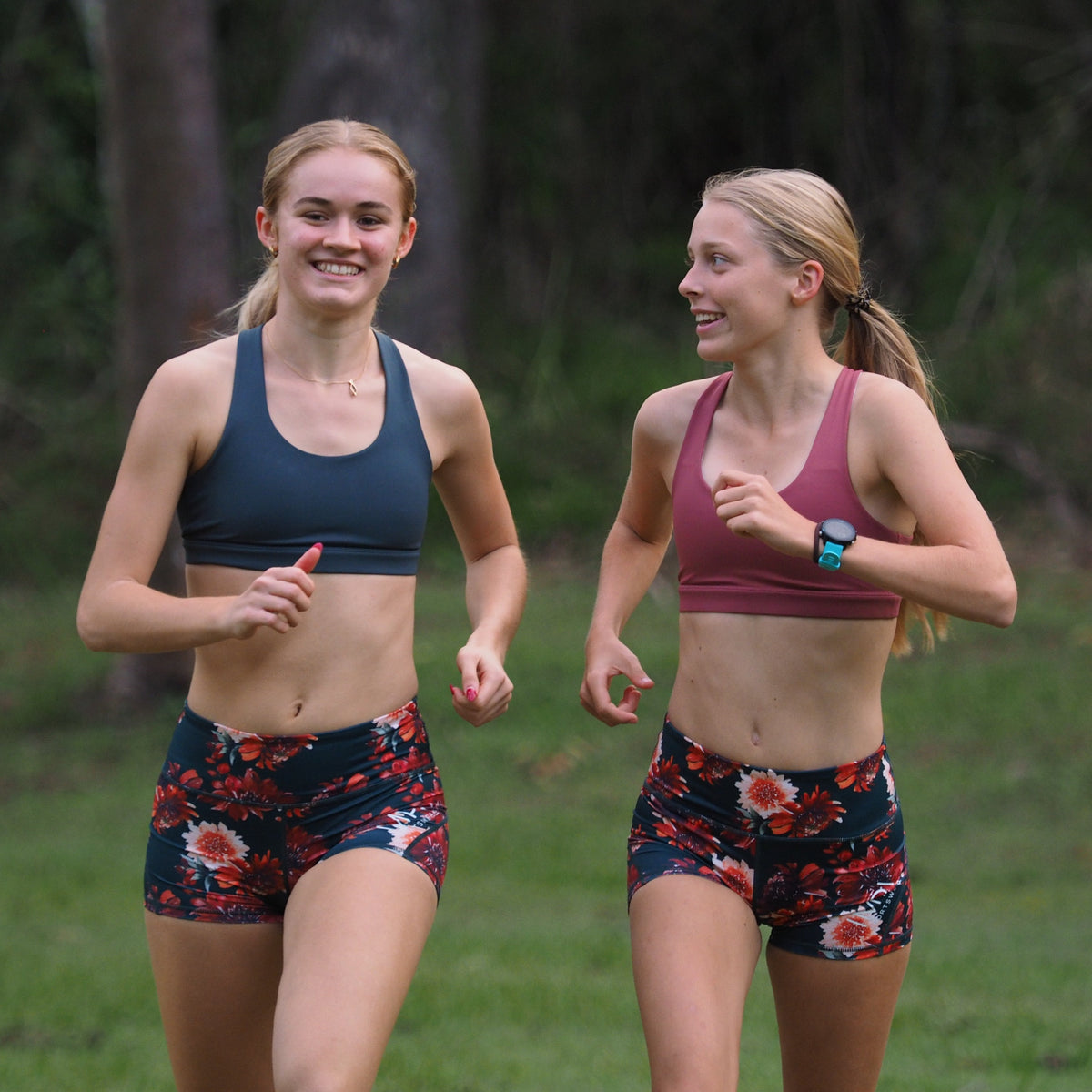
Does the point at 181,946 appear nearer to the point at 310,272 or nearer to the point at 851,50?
the point at 310,272

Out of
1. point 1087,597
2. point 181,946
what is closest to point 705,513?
point 181,946

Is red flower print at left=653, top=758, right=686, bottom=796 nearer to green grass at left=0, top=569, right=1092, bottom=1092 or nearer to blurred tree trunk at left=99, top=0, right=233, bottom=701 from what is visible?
green grass at left=0, top=569, right=1092, bottom=1092

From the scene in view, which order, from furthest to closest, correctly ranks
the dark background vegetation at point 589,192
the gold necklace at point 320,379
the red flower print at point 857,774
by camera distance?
the dark background vegetation at point 589,192 < the gold necklace at point 320,379 < the red flower print at point 857,774

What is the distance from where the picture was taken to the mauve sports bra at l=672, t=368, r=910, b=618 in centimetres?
315

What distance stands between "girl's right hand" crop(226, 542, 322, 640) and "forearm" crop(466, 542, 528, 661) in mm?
548

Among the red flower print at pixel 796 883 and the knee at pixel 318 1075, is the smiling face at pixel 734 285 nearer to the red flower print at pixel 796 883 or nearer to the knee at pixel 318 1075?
the red flower print at pixel 796 883

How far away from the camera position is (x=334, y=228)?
3.21m

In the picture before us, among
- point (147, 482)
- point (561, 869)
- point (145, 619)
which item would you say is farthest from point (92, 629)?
point (561, 869)

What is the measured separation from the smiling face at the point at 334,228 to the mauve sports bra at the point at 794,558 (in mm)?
726

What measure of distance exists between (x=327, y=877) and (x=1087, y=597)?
814 centimetres

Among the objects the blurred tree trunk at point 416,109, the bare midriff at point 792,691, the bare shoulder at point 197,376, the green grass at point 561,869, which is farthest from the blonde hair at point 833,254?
the blurred tree trunk at point 416,109

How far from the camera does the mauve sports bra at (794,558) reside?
10.3 ft

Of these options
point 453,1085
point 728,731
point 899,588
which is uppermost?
point 899,588

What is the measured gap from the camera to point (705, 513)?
3248 mm
